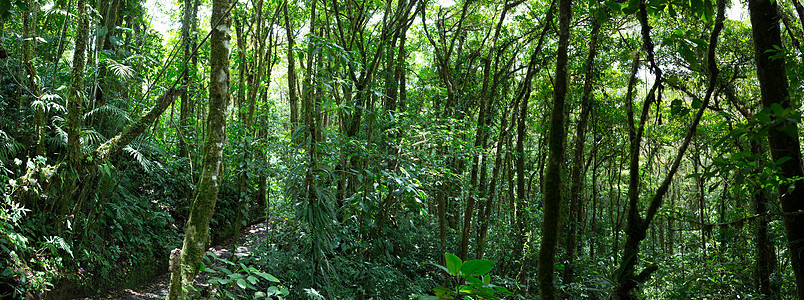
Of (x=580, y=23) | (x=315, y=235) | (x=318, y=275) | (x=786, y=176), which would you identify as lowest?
(x=318, y=275)

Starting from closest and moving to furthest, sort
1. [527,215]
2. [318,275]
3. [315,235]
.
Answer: [315,235], [318,275], [527,215]

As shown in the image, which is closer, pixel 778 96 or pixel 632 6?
pixel 632 6

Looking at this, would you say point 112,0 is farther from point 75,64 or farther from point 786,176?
point 786,176

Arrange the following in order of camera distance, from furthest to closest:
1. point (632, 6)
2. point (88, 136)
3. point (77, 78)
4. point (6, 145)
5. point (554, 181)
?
point (88, 136), point (6, 145), point (77, 78), point (554, 181), point (632, 6)

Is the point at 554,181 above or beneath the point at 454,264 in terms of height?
above

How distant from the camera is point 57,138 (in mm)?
5441

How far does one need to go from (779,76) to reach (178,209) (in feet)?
31.3

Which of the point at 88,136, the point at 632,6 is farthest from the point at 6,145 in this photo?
the point at 632,6

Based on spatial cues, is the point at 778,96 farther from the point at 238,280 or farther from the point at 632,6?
the point at 238,280

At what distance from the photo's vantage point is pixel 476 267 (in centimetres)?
143

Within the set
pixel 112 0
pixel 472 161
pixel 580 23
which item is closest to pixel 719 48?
pixel 580 23

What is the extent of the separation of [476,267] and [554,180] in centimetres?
86

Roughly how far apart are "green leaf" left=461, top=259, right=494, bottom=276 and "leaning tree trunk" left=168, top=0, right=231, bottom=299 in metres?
2.26

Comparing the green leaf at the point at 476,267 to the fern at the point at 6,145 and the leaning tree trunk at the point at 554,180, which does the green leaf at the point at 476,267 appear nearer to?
the leaning tree trunk at the point at 554,180
